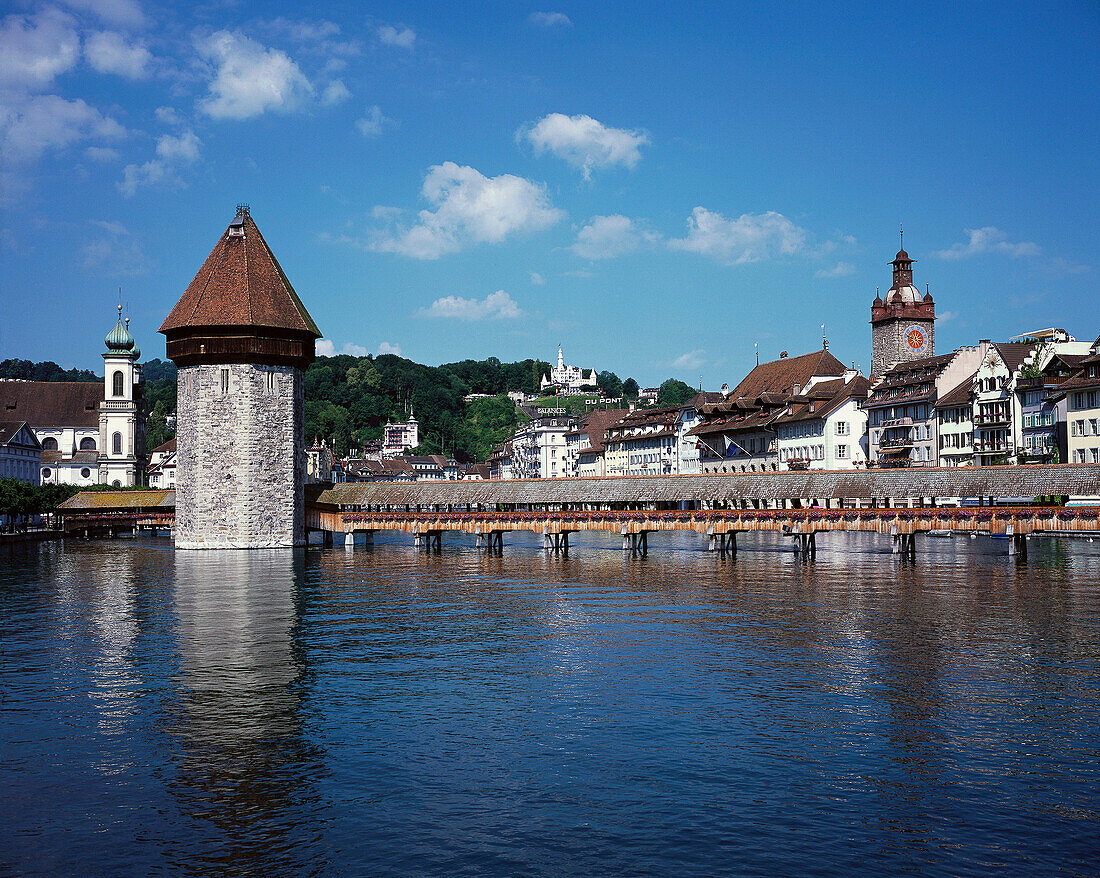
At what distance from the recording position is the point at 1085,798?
14.0 m

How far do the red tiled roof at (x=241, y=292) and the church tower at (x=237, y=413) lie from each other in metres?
0.07

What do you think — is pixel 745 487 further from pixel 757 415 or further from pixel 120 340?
pixel 120 340

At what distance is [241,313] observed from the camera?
61000 millimetres

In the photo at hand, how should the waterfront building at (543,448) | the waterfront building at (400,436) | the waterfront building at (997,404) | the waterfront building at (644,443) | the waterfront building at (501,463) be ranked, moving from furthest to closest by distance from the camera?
the waterfront building at (400,436) → the waterfront building at (501,463) → the waterfront building at (543,448) → the waterfront building at (644,443) → the waterfront building at (997,404)

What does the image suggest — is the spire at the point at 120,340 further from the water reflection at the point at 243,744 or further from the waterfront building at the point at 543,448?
the water reflection at the point at 243,744

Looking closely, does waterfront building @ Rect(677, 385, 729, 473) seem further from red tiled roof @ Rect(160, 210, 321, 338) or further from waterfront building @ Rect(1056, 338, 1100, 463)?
red tiled roof @ Rect(160, 210, 321, 338)

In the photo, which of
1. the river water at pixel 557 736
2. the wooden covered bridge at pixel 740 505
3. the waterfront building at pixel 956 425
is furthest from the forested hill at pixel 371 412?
the river water at pixel 557 736

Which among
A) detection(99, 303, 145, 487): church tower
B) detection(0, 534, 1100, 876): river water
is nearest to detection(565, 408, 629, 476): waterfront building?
detection(99, 303, 145, 487): church tower

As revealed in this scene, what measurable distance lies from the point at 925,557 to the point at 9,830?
45.3 meters

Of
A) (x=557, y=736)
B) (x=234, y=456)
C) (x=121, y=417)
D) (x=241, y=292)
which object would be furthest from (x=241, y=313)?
(x=121, y=417)

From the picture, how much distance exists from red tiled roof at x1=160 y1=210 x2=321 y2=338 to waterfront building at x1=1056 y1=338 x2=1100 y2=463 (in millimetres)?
41946

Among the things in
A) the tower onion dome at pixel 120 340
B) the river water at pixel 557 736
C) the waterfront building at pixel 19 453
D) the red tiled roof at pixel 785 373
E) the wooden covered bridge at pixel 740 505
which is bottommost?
the river water at pixel 557 736

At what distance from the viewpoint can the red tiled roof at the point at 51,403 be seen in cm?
12044

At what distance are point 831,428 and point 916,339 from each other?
1815 cm
